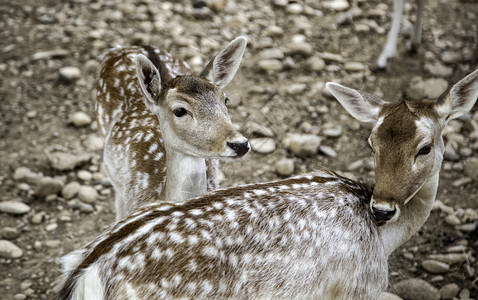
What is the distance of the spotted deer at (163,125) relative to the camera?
3645mm

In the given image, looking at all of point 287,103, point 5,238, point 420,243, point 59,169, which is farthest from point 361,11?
point 5,238

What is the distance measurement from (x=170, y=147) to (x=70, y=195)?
1.59 metres

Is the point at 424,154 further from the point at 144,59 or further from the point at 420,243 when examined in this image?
the point at 144,59

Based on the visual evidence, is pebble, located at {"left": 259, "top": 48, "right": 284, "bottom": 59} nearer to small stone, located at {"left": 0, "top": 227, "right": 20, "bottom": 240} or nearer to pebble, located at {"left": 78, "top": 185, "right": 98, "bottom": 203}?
pebble, located at {"left": 78, "top": 185, "right": 98, "bottom": 203}

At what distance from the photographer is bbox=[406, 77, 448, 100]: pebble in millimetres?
5738

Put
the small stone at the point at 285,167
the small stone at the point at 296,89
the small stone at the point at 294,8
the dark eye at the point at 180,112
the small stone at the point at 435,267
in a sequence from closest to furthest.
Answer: the dark eye at the point at 180,112 → the small stone at the point at 435,267 → the small stone at the point at 285,167 → the small stone at the point at 296,89 → the small stone at the point at 294,8

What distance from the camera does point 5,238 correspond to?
15.1 ft

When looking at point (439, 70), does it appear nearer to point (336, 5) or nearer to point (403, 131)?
point (336, 5)

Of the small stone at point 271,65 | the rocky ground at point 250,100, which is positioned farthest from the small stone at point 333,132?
the small stone at point 271,65

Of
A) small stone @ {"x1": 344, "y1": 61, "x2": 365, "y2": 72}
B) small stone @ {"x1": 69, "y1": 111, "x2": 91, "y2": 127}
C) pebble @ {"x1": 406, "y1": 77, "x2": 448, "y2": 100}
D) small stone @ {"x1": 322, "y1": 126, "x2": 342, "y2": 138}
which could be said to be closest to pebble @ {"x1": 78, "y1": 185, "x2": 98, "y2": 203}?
small stone @ {"x1": 69, "y1": 111, "x2": 91, "y2": 127}

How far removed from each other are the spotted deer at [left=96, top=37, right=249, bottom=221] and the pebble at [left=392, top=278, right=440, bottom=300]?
1.44 m

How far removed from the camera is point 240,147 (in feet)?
11.4

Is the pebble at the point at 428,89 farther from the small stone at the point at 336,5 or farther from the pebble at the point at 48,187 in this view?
the pebble at the point at 48,187

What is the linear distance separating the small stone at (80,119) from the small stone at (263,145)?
1578 mm
